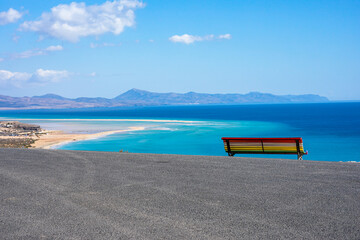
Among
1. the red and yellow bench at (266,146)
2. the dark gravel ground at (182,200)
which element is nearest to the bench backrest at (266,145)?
the red and yellow bench at (266,146)

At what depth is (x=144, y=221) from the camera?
19.5 ft

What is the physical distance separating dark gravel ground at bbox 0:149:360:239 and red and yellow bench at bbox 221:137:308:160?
1908 mm

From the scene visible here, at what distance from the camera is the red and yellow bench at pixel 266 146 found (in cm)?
1308

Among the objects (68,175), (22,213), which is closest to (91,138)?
(68,175)

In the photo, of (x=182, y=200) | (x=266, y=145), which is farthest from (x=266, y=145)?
(x=182, y=200)

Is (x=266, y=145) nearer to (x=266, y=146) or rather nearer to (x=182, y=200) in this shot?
(x=266, y=146)

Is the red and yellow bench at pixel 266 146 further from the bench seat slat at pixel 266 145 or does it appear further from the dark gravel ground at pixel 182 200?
the dark gravel ground at pixel 182 200

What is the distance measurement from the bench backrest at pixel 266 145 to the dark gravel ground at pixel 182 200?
1.91 m

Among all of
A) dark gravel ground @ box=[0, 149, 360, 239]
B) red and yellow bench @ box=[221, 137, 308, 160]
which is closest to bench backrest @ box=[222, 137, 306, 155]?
red and yellow bench @ box=[221, 137, 308, 160]

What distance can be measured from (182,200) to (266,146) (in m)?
7.18

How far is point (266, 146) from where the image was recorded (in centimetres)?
1365

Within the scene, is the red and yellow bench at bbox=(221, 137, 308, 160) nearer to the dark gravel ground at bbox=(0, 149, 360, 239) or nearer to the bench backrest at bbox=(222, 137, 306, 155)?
the bench backrest at bbox=(222, 137, 306, 155)

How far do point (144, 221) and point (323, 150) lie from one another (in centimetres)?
3981

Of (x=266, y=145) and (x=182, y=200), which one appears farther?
(x=266, y=145)
